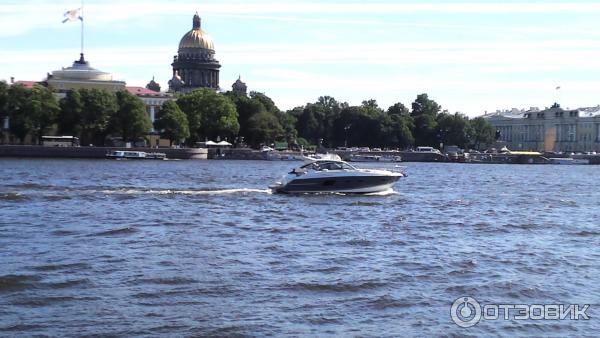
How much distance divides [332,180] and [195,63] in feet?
395

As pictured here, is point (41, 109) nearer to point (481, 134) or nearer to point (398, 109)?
point (398, 109)

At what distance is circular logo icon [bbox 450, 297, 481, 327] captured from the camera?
47.8 ft

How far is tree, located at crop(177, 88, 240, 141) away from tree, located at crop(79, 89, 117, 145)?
12368mm

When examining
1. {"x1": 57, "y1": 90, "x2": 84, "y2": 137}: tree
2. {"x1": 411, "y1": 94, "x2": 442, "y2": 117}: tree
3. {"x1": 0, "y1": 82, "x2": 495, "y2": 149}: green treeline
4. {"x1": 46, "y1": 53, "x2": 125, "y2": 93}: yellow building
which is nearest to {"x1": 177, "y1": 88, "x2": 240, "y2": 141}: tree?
{"x1": 0, "y1": 82, "x2": 495, "y2": 149}: green treeline

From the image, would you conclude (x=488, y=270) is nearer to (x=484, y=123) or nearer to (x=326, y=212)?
(x=326, y=212)

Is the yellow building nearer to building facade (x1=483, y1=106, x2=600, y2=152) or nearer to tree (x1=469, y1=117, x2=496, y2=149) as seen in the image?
tree (x1=469, y1=117, x2=496, y2=149)

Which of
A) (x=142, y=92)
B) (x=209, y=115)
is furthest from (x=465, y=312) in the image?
(x=142, y=92)

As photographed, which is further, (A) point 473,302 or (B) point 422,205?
(B) point 422,205

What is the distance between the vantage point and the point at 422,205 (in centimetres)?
3672

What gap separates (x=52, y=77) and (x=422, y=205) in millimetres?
92435

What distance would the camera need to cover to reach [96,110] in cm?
10075

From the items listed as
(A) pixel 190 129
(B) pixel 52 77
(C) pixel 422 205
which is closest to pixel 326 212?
(C) pixel 422 205

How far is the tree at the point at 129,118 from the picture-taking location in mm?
102688

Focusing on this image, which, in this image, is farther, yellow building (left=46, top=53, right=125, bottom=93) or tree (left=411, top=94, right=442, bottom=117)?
tree (left=411, top=94, right=442, bottom=117)
